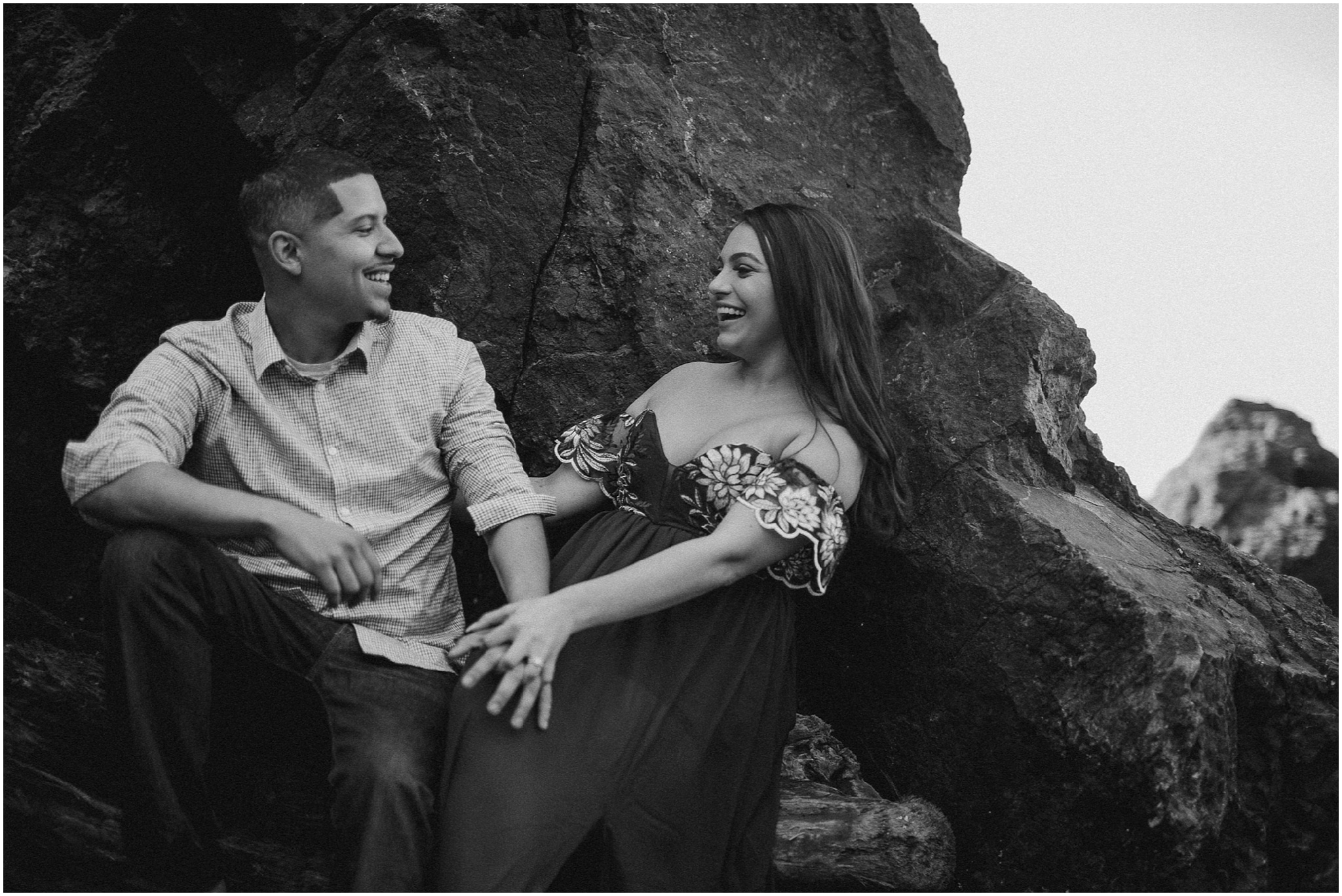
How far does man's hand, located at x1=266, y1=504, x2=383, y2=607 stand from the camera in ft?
8.93

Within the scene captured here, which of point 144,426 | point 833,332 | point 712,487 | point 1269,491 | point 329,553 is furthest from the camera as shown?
point 1269,491

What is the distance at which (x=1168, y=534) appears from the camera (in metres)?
4.10

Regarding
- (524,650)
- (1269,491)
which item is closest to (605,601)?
(524,650)

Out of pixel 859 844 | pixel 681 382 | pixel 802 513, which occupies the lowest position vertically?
pixel 859 844

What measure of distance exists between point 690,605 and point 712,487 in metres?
0.33

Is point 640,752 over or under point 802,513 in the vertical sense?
under

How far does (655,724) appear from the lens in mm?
3066

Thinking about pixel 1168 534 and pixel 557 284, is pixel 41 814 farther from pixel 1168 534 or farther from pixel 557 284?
pixel 1168 534

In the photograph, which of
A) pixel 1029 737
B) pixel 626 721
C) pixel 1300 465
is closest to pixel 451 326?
pixel 626 721

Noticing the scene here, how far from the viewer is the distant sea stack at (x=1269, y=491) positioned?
5.86m

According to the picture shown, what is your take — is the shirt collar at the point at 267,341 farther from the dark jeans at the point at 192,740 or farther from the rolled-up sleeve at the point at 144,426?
the dark jeans at the point at 192,740

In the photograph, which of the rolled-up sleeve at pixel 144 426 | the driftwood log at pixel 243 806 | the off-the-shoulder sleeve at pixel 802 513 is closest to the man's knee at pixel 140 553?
the rolled-up sleeve at pixel 144 426

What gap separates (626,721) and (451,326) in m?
1.28

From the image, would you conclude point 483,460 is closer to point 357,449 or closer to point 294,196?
point 357,449
